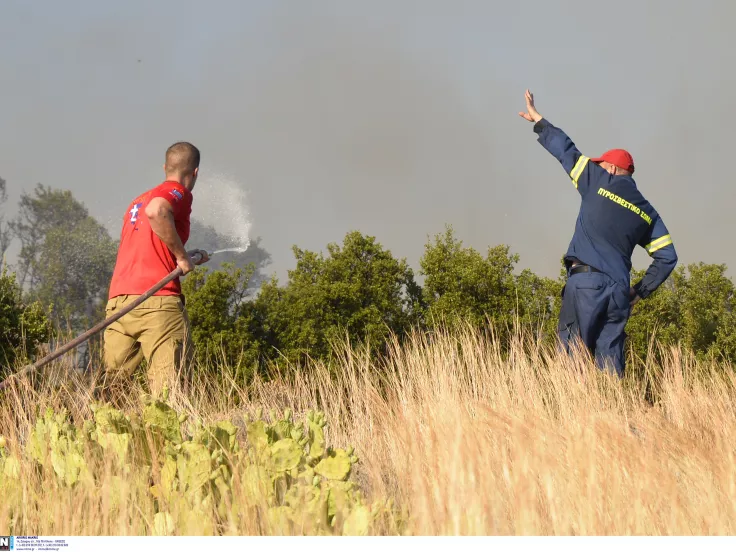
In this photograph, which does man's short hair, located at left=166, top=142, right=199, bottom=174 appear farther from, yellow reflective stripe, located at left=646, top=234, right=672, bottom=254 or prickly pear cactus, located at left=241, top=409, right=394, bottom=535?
yellow reflective stripe, located at left=646, top=234, right=672, bottom=254

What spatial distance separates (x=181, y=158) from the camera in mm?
5391

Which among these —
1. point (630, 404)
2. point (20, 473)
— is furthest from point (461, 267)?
point (20, 473)

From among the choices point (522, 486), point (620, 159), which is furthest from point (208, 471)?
point (620, 159)

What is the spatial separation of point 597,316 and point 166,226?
10.5 feet

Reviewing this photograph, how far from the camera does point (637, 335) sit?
54.7 ft

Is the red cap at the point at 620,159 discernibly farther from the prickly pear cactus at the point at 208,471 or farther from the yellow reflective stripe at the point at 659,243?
the prickly pear cactus at the point at 208,471

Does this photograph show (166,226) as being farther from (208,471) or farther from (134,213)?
(208,471)

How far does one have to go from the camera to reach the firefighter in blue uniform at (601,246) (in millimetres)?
6125

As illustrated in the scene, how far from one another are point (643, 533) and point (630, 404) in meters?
2.83

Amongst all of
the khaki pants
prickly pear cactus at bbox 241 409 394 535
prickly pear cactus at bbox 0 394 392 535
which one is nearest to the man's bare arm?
the khaki pants

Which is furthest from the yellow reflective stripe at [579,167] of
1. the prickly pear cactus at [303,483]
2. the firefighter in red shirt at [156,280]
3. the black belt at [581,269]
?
the prickly pear cactus at [303,483]

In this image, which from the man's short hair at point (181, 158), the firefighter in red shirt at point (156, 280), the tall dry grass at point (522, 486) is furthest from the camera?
the man's short hair at point (181, 158)

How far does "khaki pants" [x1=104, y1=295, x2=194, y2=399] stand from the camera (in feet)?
17.1

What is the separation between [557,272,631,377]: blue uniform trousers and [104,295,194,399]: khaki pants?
9.16ft
